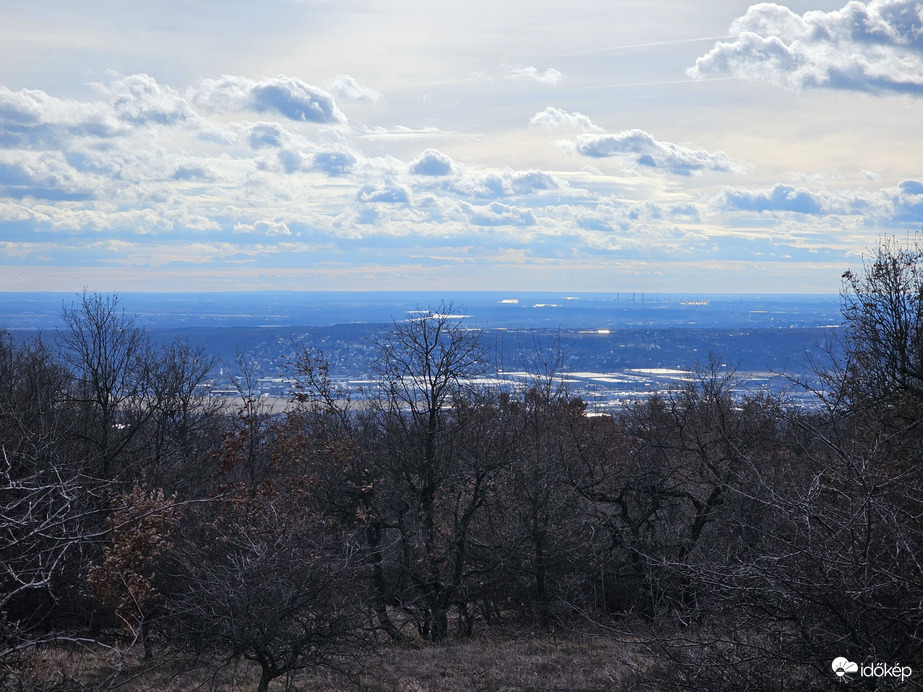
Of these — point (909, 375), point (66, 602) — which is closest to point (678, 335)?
point (909, 375)

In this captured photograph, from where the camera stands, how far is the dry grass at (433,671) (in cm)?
1301

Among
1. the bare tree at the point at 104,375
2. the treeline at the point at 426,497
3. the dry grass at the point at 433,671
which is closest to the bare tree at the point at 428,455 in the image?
the treeline at the point at 426,497

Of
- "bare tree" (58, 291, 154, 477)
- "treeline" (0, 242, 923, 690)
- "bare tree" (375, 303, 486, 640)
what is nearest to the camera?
"treeline" (0, 242, 923, 690)

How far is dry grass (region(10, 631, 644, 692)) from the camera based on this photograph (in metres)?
13.0

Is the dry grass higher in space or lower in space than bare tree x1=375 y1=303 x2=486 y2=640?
lower

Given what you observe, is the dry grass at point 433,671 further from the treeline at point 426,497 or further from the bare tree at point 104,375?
the bare tree at point 104,375

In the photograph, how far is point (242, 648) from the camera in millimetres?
10367

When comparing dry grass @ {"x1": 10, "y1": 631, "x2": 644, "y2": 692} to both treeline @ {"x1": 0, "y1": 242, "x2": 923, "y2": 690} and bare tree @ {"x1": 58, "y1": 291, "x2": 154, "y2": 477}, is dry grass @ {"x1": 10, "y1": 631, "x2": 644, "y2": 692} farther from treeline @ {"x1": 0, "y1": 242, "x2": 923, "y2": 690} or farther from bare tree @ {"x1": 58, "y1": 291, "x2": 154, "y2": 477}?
bare tree @ {"x1": 58, "y1": 291, "x2": 154, "y2": 477}

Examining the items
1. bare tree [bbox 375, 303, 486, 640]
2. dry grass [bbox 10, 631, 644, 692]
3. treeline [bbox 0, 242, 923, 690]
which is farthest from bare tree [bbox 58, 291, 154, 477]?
dry grass [bbox 10, 631, 644, 692]

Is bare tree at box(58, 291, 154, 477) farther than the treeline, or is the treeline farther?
A: bare tree at box(58, 291, 154, 477)

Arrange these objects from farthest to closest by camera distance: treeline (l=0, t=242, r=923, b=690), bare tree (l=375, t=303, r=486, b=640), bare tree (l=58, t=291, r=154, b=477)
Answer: bare tree (l=58, t=291, r=154, b=477) → bare tree (l=375, t=303, r=486, b=640) → treeline (l=0, t=242, r=923, b=690)

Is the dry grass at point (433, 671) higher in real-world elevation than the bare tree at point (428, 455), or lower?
lower

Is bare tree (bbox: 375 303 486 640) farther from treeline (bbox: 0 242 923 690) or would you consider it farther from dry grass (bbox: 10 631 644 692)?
dry grass (bbox: 10 631 644 692)

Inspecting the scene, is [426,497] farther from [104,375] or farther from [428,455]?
[104,375]
